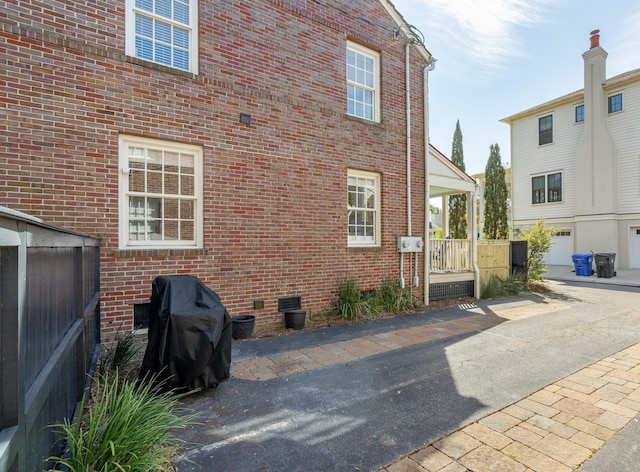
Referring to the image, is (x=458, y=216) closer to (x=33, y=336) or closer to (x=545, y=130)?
(x=545, y=130)

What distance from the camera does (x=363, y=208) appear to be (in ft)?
24.3

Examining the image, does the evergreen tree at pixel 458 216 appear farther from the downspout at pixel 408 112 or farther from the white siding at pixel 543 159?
the downspout at pixel 408 112

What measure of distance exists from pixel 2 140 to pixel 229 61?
3.35 metres

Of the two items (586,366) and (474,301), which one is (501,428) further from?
(474,301)

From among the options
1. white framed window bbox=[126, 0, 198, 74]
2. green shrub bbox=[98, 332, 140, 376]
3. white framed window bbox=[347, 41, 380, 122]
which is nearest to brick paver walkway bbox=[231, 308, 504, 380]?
green shrub bbox=[98, 332, 140, 376]

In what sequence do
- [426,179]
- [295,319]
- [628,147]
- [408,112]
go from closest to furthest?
[295,319], [408,112], [426,179], [628,147]

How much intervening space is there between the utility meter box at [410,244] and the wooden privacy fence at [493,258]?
297 centimetres

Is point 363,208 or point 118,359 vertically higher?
point 363,208

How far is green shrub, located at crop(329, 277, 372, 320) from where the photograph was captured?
663 cm

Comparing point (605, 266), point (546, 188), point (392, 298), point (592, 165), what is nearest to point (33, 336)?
point (392, 298)

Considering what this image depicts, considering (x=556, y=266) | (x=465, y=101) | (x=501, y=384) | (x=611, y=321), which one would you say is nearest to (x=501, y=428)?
(x=501, y=384)

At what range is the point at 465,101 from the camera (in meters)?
13.1

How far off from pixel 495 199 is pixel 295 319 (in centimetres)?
1833

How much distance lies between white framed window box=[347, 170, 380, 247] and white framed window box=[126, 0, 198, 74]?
371 cm
